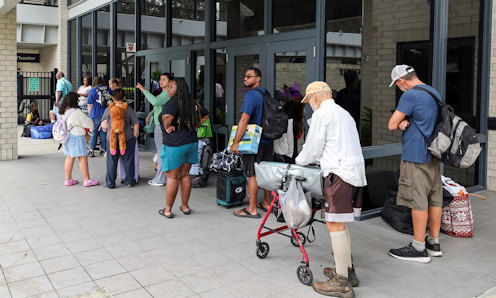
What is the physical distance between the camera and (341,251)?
380 cm

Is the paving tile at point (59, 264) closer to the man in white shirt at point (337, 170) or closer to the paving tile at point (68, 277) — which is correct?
the paving tile at point (68, 277)

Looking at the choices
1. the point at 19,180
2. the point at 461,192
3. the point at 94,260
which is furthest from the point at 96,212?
the point at 461,192

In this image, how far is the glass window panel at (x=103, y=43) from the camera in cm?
1323

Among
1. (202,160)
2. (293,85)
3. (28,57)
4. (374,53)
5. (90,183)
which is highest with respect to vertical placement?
(28,57)

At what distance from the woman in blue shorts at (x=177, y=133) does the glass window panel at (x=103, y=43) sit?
26.6 feet

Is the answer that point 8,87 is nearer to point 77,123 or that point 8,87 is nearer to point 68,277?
point 77,123

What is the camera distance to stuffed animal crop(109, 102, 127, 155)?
7352 mm

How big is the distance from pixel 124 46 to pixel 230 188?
723 centimetres

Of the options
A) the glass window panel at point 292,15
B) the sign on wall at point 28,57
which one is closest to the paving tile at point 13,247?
the glass window panel at point 292,15

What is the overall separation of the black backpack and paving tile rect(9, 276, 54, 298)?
115 inches

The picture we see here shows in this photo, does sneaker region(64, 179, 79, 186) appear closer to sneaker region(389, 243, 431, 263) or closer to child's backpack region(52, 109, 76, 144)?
child's backpack region(52, 109, 76, 144)

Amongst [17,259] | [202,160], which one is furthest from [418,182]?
[202,160]

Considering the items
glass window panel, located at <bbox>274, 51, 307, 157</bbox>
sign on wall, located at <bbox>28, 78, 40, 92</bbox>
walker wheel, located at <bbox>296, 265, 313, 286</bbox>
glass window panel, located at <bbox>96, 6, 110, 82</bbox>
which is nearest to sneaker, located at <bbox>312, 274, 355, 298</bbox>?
walker wheel, located at <bbox>296, 265, 313, 286</bbox>

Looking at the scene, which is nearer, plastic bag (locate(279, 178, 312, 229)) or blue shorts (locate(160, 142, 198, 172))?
plastic bag (locate(279, 178, 312, 229))
